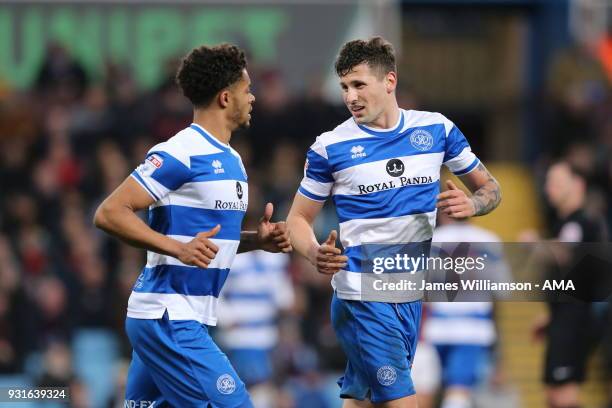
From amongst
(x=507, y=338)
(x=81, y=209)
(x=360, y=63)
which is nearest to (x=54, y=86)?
(x=81, y=209)

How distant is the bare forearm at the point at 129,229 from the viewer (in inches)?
233

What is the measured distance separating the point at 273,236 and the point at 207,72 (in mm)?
901

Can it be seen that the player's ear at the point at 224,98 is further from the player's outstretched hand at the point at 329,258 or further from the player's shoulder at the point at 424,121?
the player's shoulder at the point at 424,121

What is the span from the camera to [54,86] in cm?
1612

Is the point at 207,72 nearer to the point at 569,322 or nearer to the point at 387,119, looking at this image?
the point at 387,119

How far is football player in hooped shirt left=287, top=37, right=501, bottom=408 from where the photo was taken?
6.76m

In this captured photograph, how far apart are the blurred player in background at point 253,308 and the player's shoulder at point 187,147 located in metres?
7.30

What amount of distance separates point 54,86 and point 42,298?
11.2ft

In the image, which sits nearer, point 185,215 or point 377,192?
point 185,215

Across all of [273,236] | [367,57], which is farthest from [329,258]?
[367,57]

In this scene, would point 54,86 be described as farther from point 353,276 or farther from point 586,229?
point 353,276

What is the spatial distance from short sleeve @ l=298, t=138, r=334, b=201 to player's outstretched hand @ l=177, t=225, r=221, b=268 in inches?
43.8

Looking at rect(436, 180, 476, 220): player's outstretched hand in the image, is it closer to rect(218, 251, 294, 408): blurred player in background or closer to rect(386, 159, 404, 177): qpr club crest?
rect(386, 159, 404, 177): qpr club crest

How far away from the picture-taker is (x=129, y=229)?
591cm
